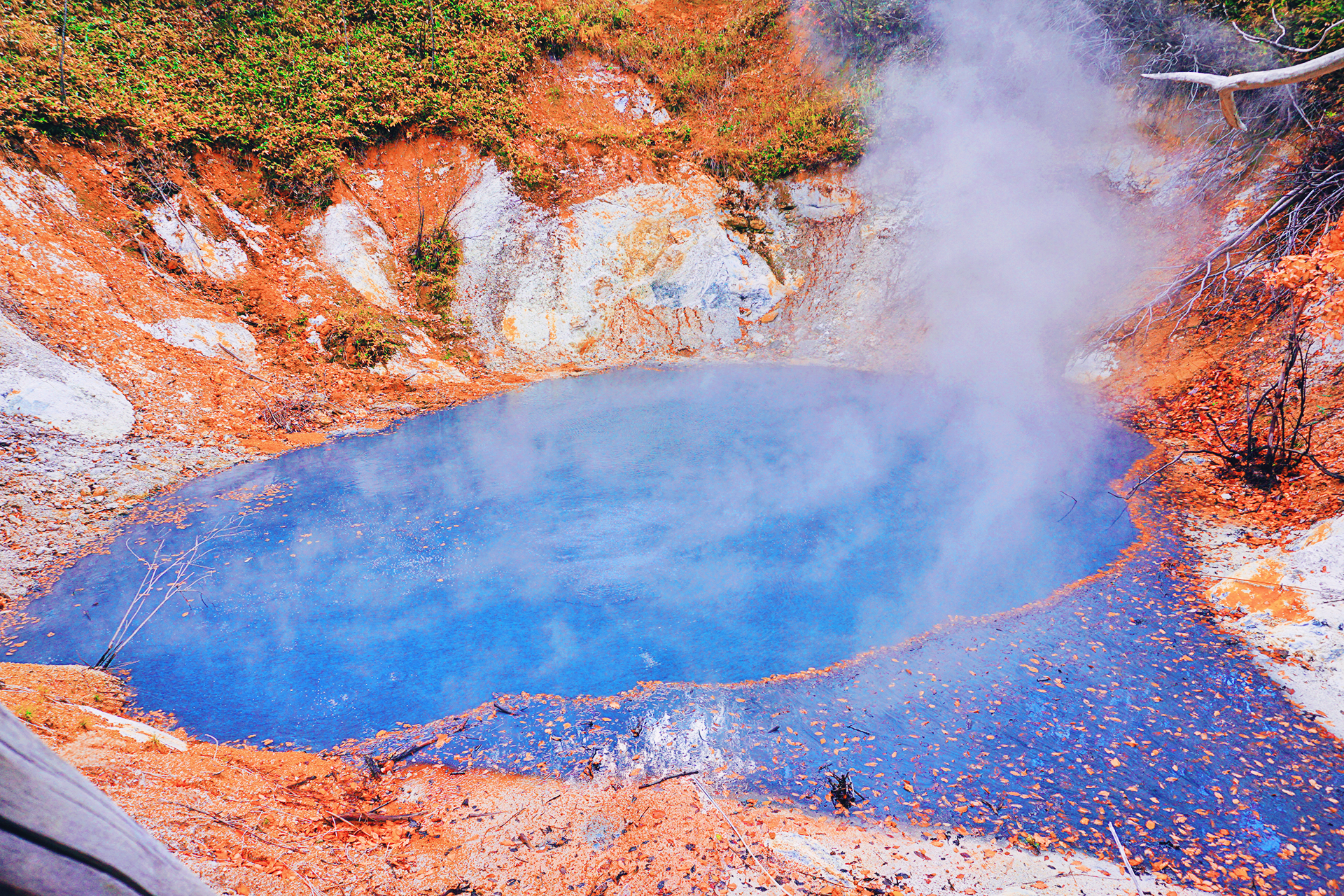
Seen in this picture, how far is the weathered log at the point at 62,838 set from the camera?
2.10ft

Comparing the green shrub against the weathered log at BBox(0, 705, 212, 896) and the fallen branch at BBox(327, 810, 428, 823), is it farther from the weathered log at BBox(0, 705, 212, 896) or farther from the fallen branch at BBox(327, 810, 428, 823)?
the weathered log at BBox(0, 705, 212, 896)

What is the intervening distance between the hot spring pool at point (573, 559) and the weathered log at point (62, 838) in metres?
5.04

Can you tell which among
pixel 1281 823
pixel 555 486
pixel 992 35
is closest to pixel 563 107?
pixel 992 35

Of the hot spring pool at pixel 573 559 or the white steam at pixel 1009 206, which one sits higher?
the white steam at pixel 1009 206

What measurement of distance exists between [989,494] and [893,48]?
1515 centimetres

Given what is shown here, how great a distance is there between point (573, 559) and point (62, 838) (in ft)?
22.1

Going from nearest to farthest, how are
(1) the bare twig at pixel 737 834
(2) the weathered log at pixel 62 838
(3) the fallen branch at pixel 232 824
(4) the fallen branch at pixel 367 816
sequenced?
(2) the weathered log at pixel 62 838
(3) the fallen branch at pixel 232 824
(1) the bare twig at pixel 737 834
(4) the fallen branch at pixel 367 816

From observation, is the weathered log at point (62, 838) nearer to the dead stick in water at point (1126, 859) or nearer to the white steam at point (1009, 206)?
the dead stick in water at point (1126, 859)

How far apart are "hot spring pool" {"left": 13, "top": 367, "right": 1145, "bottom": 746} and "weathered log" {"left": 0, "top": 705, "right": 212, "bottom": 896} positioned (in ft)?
16.5

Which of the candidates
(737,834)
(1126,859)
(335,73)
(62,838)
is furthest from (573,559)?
(335,73)

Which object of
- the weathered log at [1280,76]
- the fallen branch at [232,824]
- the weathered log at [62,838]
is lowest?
the weathered log at [62,838]

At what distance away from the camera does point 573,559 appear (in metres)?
7.35

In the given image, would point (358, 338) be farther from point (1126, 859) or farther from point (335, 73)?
point (1126, 859)

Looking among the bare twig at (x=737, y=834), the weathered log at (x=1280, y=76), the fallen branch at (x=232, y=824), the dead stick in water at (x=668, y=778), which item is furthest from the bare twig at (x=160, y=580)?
the weathered log at (x=1280, y=76)
